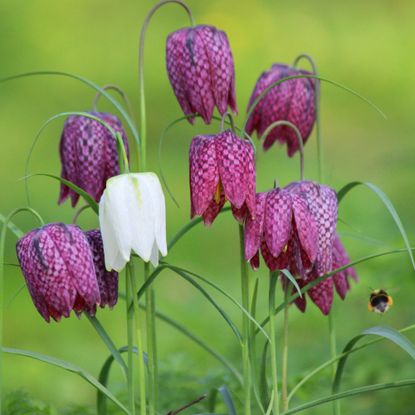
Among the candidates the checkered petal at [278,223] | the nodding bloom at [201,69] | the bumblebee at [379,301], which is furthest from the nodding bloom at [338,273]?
the nodding bloom at [201,69]

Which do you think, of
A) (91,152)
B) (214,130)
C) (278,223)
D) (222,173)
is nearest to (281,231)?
(278,223)

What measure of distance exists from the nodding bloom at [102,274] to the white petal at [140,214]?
0.35ft

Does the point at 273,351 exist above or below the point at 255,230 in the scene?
below

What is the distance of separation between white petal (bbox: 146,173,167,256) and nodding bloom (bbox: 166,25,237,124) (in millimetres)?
217

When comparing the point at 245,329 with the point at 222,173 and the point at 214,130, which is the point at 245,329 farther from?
the point at 214,130

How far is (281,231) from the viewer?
1474mm

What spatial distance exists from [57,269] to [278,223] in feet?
1.01

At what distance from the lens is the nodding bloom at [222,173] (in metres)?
1.47

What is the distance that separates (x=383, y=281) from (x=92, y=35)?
3.56 m

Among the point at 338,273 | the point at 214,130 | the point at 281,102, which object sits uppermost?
the point at 214,130

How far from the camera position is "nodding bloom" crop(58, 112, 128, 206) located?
5.33 ft

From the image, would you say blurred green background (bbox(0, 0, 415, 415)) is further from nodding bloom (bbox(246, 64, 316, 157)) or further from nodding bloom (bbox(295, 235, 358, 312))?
nodding bloom (bbox(246, 64, 316, 157))

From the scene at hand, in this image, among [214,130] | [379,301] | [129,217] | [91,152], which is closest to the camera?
[129,217]

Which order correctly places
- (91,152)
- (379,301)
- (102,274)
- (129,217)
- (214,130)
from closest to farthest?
(129,217) → (102,274) → (91,152) → (379,301) → (214,130)
